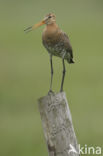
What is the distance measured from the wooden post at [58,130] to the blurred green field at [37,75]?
10.1ft

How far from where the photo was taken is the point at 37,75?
13727mm

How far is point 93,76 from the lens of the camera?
13977 millimetres

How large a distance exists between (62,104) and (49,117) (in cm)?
18

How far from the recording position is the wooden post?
6027 mm

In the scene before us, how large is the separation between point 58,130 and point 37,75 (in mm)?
7724

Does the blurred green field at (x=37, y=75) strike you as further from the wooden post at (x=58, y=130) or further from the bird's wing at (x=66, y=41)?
the wooden post at (x=58, y=130)

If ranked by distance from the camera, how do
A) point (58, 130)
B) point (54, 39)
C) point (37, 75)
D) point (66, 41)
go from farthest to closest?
1. point (37, 75)
2. point (66, 41)
3. point (54, 39)
4. point (58, 130)

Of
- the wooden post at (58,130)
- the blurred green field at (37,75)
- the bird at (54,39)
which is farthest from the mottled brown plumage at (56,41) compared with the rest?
the wooden post at (58,130)

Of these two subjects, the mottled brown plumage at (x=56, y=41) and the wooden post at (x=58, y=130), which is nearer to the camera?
the wooden post at (x=58, y=130)

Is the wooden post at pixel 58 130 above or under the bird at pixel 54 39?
under

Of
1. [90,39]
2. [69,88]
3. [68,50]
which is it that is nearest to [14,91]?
[69,88]

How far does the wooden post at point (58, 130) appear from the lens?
6.03 m

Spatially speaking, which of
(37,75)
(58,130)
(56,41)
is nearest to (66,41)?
(56,41)

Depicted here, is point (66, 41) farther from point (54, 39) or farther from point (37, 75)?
point (37, 75)
